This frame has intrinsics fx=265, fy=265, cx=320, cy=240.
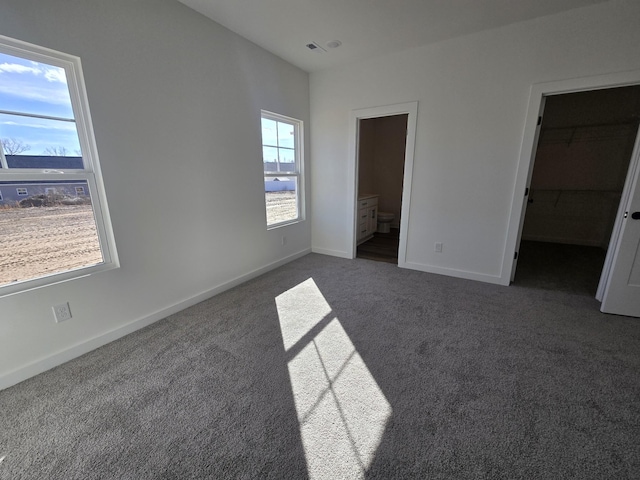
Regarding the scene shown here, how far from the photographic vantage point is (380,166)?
639 cm

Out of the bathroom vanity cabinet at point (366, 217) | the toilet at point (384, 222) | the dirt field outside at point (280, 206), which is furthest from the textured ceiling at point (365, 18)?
the toilet at point (384, 222)

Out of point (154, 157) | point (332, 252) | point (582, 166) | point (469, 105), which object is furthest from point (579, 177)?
point (154, 157)

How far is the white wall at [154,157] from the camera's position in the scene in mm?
1748

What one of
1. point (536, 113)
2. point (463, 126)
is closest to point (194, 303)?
point (463, 126)

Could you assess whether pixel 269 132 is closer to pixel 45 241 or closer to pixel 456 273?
pixel 45 241

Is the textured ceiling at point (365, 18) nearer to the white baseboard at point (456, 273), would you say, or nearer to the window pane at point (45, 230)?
the window pane at point (45, 230)

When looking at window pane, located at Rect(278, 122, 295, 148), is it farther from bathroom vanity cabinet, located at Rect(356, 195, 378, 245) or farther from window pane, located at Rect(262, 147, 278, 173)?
bathroom vanity cabinet, located at Rect(356, 195, 378, 245)

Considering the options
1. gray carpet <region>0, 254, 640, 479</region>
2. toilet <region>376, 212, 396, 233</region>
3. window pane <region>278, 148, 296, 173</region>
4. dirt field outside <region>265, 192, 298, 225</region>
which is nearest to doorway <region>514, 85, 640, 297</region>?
gray carpet <region>0, 254, 640, 479</region>

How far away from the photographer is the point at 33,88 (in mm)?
1670

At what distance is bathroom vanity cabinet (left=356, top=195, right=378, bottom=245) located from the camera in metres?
4.80

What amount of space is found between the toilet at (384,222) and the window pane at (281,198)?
2.34m

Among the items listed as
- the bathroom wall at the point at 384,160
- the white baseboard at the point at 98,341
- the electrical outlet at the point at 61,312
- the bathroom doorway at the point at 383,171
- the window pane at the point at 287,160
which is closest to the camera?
the white baseboard at the point at 98,341

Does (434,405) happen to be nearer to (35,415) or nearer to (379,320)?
(379,320)

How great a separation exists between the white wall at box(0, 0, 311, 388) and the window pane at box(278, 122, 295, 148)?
38 cm
